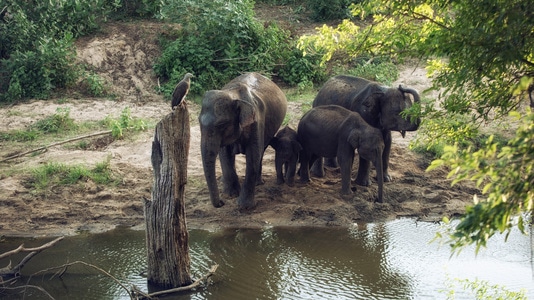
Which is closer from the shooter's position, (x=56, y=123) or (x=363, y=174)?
(x=363, y=174)

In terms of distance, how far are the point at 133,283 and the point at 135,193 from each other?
3.35 meters

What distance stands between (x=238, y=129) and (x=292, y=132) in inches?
60.2

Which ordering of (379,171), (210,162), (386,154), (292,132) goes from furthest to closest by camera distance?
(386,154)
(292,132)
(379,171)
(210,162)

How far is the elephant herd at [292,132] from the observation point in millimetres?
10711

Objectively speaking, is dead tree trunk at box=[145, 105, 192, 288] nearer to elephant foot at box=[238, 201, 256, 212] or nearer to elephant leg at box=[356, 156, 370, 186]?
elephant foot at box=[238, 201, 256, 212]

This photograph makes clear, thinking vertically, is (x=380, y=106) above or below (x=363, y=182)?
above

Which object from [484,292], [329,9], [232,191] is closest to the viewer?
[484,292]

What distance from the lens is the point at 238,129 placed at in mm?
10953

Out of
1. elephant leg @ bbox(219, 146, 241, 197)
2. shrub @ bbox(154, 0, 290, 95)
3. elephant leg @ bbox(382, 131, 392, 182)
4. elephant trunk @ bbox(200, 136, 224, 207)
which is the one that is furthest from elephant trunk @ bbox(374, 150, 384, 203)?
shrub @ bbox(154, 0, 290, 95)

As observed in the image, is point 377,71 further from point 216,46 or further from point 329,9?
point 216,46

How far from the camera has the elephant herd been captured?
1071cm

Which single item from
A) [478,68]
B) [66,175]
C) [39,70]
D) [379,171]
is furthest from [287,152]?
[39,70]

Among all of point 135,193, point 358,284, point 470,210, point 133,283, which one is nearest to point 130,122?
point 135,193

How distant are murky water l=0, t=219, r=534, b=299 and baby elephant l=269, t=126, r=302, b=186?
4.78ft
